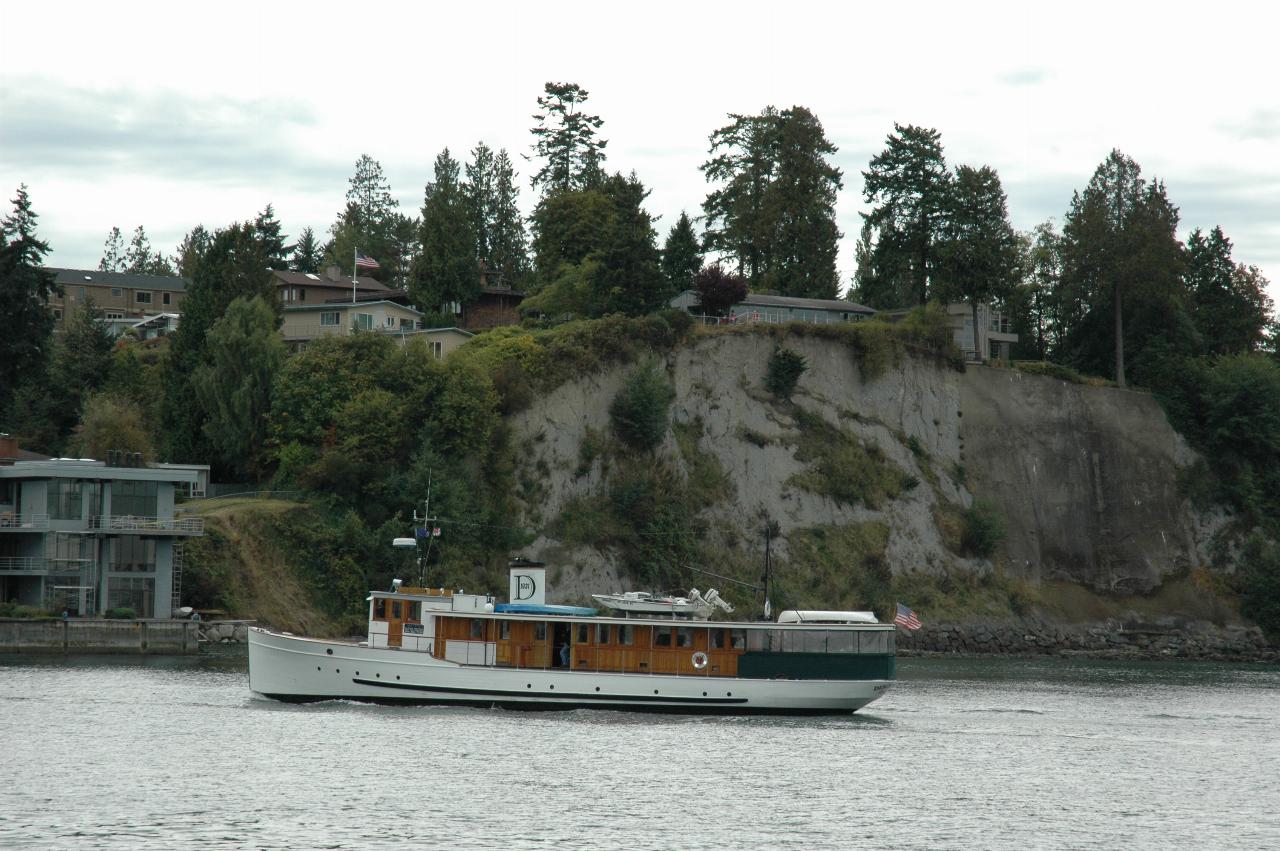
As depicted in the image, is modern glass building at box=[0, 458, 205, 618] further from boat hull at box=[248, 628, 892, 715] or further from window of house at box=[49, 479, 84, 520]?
boat hull at box=[248, 628, 892, 715]

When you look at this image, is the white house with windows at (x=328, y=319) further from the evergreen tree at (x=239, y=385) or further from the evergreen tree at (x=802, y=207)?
the evergreen tree at (x=802, y=207)

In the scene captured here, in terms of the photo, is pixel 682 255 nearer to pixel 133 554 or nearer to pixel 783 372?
pixel 783 372

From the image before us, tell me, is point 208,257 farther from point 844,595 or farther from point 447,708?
point 447,708

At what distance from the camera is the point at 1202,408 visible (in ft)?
342

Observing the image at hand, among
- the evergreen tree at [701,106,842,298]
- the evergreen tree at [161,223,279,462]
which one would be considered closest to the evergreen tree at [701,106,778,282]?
the evergreen tree at [701,106,842,298]

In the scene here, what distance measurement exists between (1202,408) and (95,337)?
79882 mm

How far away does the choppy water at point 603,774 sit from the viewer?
109 feet

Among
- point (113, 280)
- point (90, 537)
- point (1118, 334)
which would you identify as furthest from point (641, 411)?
point (113, 280)

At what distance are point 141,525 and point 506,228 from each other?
64139 millimetres

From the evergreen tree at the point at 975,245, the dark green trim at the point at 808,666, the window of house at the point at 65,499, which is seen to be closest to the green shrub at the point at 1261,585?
the evergreen tree at the point at 975,245

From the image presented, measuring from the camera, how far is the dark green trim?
2007 inches

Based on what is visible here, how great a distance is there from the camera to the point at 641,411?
289 feet

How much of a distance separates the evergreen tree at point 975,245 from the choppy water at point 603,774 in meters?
48.7

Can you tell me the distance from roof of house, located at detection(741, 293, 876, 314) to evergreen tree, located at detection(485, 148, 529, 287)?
30672 mm
